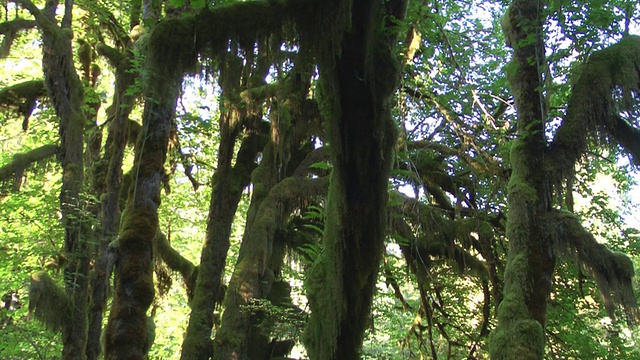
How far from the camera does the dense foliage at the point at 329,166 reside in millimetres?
3744

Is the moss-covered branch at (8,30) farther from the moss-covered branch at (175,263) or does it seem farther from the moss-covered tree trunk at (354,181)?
the moss-covered tree trunk at (354,181)

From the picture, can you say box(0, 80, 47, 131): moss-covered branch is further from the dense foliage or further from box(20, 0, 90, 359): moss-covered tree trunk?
box(20, 0, 90, 359): moss-covered tree trunk

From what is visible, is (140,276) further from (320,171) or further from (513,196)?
(320,171)

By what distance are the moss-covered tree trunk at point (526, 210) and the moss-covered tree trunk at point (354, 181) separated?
2542 millimetres

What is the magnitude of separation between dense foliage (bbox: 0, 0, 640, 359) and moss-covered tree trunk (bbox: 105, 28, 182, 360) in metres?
0.02

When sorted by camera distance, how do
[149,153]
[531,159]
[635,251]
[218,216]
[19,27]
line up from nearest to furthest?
[149,153] → [531,159] → [19,27] → [218,216] → [635,251]

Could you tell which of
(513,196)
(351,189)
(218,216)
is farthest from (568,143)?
(218,216)

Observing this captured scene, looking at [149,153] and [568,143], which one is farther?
[568,143]

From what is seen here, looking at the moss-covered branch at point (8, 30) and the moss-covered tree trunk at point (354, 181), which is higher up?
the moss-covered branch at point (8, 30)

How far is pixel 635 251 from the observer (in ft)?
36.3

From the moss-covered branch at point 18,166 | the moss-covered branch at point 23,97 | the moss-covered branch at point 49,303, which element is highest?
the moss-covered branch at point 23,97

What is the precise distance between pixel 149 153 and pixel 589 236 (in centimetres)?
564

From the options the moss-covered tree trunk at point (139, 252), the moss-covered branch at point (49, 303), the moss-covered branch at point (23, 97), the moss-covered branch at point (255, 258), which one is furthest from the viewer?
the moss-covered branch at point (23, 97)

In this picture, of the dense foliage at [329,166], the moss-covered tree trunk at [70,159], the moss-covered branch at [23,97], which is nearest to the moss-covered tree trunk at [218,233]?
the dense foliage at [329,166]
